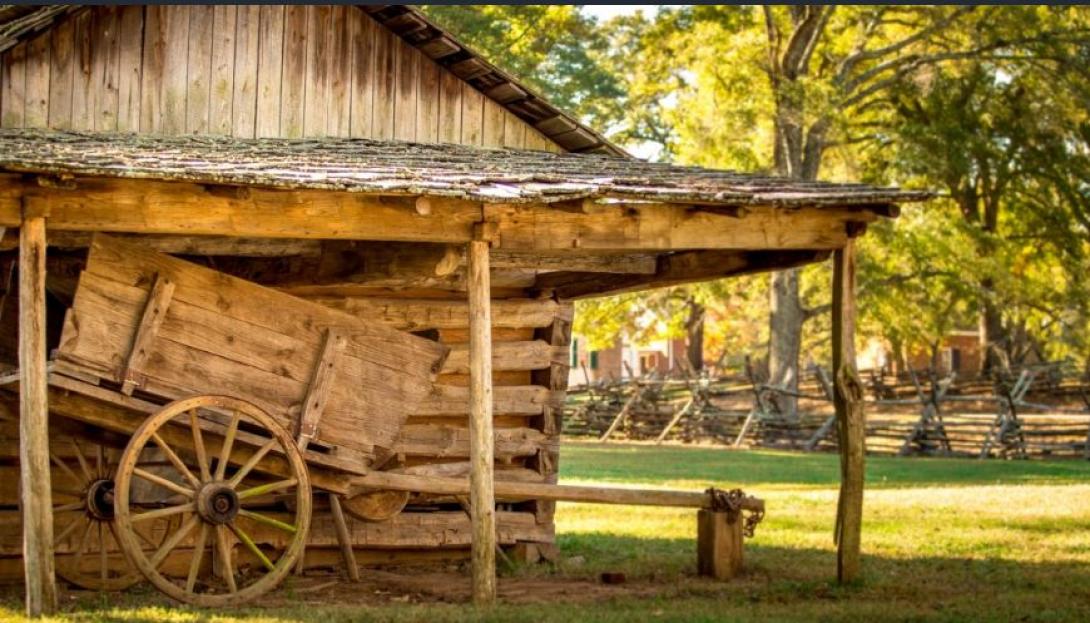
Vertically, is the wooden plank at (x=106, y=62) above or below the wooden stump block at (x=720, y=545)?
above

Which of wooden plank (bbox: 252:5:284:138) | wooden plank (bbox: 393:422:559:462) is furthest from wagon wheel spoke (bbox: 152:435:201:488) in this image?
wooden plank (bbox: 252:5:284:138)

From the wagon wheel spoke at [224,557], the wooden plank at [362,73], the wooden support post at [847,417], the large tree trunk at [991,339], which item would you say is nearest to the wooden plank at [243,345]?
the wagon wheel spoke at [224,557]

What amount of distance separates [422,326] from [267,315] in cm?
280

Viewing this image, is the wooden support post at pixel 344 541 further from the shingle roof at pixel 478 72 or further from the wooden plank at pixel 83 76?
the shingle roof at pixel 478 72

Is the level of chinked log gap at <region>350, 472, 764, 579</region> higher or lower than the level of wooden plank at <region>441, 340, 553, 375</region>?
lower

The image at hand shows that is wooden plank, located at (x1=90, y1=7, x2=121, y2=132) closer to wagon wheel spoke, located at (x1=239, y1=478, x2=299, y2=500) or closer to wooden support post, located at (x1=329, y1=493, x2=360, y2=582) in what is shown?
wooden support post, located at (x1=329, y1=493, x2=360, y2=582)

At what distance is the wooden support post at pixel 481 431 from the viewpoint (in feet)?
35.2

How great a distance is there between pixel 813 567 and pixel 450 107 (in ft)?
17.0

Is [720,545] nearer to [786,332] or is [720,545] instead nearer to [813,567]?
[813,567]

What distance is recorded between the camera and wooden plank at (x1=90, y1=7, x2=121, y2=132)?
13.3 metres

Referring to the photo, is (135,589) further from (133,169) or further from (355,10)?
(355,10)

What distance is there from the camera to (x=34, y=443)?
9.75 meters

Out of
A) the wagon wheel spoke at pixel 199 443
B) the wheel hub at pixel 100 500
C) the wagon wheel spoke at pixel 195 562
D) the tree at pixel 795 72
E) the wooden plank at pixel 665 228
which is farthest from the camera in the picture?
the tree at pixel 795 72

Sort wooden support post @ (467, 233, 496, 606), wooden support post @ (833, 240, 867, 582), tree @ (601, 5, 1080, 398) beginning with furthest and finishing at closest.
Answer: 1. tree @ (601, 5, 1080, 398)
2. wooden support post @ (833, 240, 867, 582)
3. wooden support post @ (467, 233, 496, 606)
